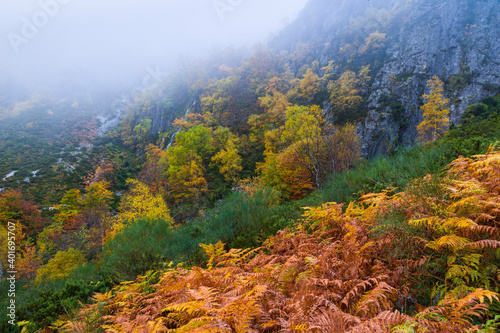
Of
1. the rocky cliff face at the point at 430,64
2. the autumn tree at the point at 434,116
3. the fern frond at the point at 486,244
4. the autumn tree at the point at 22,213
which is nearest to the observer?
the fern frond at the point at 486,244

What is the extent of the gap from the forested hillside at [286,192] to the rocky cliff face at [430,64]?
8.2 inches

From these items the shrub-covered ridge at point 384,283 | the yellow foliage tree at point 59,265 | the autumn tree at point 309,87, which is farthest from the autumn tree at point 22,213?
the autumn tree at point 309,87

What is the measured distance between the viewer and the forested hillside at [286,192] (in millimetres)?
1746

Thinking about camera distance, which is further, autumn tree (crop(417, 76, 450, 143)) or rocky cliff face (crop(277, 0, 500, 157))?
rocky cliff face (crop(277, 0, 500, 157))

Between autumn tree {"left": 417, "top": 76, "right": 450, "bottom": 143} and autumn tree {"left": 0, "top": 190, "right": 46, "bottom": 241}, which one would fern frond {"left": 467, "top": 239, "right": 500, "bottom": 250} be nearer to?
autumn tree {"left": 417, "top": 76, "right": 450, "bottom": 143}

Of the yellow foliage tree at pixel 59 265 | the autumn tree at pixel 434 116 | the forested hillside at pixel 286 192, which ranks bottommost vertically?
the autumn tree at pixel 434 116

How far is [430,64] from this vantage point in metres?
23.9

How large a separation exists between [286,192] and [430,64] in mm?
25730

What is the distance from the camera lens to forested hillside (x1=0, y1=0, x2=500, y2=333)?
1.75m

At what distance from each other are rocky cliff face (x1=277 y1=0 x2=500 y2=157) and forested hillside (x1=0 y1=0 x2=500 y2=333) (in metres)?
0.21

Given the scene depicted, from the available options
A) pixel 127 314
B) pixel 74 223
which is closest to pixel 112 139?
pixel 74 223

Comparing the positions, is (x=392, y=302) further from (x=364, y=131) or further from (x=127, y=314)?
(x=364, y=131)

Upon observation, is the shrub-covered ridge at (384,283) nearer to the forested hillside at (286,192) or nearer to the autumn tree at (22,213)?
the forested hillside at (286,192)

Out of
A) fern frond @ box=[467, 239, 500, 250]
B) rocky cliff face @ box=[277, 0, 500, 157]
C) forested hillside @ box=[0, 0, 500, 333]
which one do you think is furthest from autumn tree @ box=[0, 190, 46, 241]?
rocky cliff face @ box=[277, 0, 500, 157]
